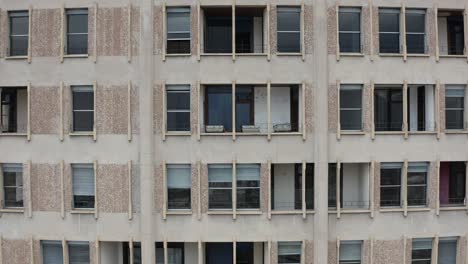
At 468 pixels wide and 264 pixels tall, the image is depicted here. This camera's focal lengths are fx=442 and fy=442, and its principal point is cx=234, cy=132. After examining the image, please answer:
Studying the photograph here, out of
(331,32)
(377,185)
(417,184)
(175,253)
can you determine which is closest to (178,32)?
(331,32)

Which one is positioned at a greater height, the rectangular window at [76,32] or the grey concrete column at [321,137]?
the rectangular window at [76,32]

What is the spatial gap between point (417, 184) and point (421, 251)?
3294 millimetres

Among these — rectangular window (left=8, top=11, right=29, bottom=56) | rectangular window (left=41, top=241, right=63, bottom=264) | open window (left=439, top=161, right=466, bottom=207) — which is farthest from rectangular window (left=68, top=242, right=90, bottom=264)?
open window (left=439, top=161, right=466, bottom=207)

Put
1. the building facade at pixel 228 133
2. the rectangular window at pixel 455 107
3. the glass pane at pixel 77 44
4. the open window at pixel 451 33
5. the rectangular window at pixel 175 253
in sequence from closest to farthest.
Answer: the building facade at pixel 228 133 < the glass pane at pixel 77 44 < the rectangular window at pixel 455 107 < the rectangular window at pixel 175 253 < the open window at pixel 451 33

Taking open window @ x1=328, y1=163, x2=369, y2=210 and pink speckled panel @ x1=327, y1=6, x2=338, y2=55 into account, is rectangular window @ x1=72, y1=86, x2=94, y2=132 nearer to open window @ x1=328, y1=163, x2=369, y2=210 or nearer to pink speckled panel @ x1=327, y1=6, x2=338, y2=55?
pink speckled panel @ x1=327, y1=6, x2=338, y2=55

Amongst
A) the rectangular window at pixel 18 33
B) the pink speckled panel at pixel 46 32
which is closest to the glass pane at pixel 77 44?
the pink speckled panel at pixel 46 32

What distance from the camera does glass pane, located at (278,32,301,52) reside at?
834 inches

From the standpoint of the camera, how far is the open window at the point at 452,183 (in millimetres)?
Answer: 22625

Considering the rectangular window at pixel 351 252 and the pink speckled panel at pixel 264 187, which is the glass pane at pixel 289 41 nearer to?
the pink speckled panel at pixel 264 187

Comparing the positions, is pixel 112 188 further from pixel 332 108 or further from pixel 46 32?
pixel 332 108

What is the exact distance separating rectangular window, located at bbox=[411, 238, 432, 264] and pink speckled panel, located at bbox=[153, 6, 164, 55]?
15.4 meters

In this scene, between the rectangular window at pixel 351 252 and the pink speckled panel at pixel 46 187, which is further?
the rectangular window at pixel 351 252

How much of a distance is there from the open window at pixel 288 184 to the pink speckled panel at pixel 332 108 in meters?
2.19

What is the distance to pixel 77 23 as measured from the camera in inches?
846
